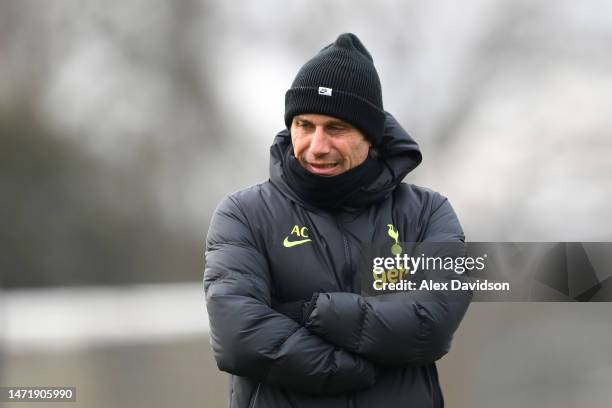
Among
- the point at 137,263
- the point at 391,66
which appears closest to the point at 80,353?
the point at 137,263

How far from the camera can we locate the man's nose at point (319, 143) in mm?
1342

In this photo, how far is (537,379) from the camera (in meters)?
2.83

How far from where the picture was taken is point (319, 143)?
53.1 inches

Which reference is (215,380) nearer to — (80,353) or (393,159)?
(80,353)

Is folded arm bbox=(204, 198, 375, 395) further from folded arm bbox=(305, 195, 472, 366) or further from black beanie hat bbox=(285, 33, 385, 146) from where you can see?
black beanie hat bbox=(285, 33, 385, 146)

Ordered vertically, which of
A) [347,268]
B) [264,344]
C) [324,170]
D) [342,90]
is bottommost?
[264,344]

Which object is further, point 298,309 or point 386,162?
point 386,162

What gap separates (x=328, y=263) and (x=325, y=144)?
0.20m

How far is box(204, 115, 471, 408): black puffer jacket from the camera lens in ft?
4.20

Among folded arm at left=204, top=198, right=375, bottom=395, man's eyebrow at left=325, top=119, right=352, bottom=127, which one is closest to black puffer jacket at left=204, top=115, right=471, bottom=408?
folded arm at left=204, top=198, right=375, bottom=395

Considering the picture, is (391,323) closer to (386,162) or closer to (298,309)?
(298,309)

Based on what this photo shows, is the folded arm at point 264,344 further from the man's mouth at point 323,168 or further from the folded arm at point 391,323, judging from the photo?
the man's mouth at point 323,168

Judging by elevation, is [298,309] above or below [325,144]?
below

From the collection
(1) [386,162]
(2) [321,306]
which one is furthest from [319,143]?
(2) [321,306]
